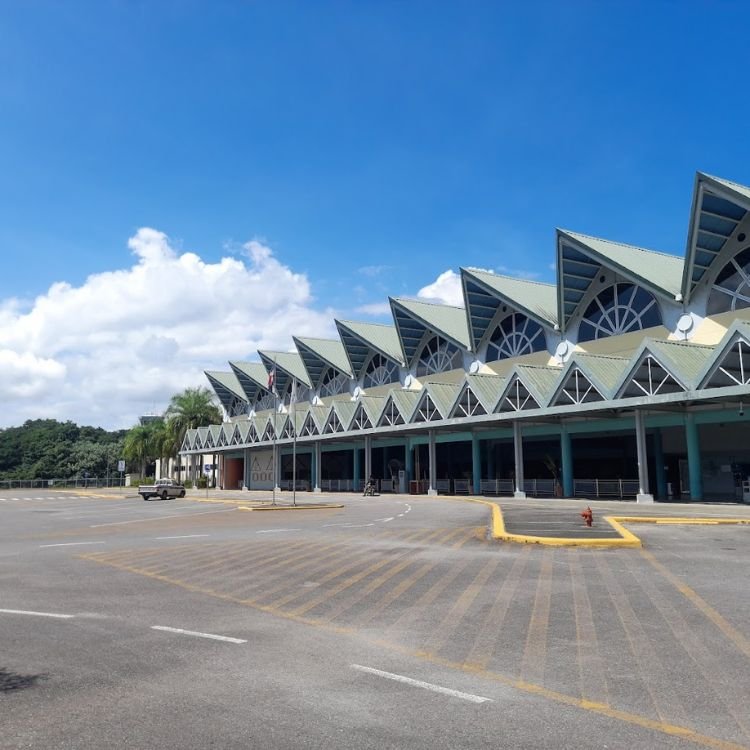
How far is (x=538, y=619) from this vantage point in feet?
25.4

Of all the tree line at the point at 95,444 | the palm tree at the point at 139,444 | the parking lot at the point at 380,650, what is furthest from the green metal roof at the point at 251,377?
the parking lot at the point at 380,650

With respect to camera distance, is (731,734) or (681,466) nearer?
(731,734)

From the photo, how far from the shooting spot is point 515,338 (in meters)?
46.0

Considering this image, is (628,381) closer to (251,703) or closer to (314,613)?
(314,613)

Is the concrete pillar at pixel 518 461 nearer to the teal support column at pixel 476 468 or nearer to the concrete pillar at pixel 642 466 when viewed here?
the teal support column at pixel 476 468

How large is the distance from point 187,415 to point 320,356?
2916 centimetres

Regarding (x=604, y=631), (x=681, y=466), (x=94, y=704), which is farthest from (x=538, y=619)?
(x=681, y=466)

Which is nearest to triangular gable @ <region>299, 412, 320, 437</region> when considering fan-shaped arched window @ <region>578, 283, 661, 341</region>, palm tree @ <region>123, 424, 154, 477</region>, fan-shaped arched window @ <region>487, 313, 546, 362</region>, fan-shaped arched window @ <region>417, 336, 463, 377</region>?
fan-shaped arched window @ <region>417, 336, 463, 377</region>

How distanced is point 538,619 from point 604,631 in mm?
813

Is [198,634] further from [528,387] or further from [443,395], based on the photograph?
[443,395]

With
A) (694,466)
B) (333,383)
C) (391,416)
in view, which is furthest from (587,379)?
(333,383)

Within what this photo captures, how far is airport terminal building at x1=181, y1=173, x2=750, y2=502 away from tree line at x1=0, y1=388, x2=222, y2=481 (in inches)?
1039

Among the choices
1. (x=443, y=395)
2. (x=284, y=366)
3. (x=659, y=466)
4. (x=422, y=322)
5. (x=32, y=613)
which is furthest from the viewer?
(x=284, y=366)

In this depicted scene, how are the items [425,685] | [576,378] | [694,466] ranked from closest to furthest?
[425,685] → [694,466] → [576,378]
